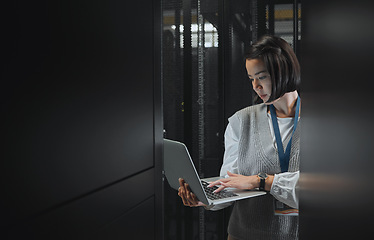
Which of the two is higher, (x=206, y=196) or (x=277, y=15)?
(x=277, y=15)

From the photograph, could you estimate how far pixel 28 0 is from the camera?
0.88ft

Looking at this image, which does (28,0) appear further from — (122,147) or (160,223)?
(160,223)

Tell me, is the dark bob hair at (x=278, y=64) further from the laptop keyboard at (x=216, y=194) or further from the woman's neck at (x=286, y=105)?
the laptop keyboard at (x=216, y=194)

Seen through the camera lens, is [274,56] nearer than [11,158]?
No

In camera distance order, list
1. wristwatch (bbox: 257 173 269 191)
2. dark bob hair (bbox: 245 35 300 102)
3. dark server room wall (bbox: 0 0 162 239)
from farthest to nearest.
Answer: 1. dark bob hair (bbox: 245 35 300 102)
2. wristwatch (bbox: 257 173 269 191)
3. dark server room wall (bbox: 0 0 162 239)

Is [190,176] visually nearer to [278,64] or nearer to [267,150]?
[267,150]

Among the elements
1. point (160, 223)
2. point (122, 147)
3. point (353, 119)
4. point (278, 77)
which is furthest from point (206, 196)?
point (353, 119)

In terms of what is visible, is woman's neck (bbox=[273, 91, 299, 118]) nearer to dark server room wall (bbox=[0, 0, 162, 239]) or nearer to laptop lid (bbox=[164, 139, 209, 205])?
laptop lid (bbox=[164, 139, 209, 205])

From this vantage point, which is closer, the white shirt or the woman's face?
the white shirt

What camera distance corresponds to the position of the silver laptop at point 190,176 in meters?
1.21

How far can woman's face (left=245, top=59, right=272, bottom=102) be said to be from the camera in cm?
144

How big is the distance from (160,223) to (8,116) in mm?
435

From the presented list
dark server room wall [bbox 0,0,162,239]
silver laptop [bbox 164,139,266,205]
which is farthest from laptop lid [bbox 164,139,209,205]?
dark server room wall [bbox 0,0,162,239]

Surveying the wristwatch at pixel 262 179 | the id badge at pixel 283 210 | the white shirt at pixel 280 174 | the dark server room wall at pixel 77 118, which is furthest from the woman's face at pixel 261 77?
the dark server room wall at pixel 77 118
